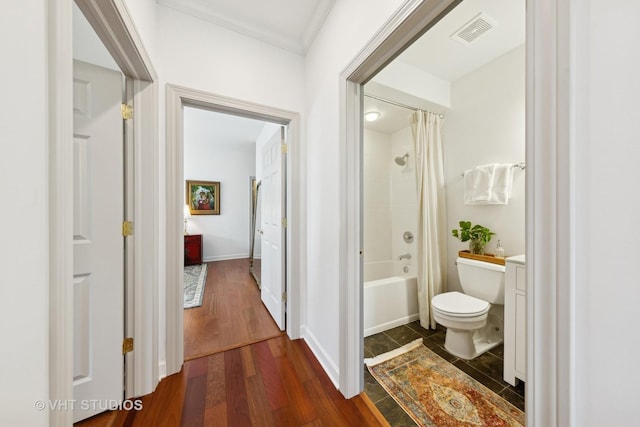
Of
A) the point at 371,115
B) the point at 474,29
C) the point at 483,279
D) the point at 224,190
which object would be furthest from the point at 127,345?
the point at 224,190

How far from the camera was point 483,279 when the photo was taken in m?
1.82

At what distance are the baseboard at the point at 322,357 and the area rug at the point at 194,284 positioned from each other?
1.62 meters

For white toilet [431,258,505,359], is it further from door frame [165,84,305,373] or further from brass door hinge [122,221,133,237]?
brass door hinge [122,221,133,237]

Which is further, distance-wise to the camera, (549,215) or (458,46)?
(458,46)

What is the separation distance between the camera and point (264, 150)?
9.05 ft

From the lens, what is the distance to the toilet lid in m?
1.65

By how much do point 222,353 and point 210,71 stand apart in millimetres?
2249

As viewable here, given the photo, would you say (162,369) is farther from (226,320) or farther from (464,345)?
(464,345)

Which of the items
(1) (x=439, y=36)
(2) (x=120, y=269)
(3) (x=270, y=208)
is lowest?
(2) (x=120, y=269)

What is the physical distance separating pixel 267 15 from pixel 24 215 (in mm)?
1975

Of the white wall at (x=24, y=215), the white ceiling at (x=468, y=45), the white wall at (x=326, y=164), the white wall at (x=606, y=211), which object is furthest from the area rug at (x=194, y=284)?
the white ceiling at (x=468, y=45)

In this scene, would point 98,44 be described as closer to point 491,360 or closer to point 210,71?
point 210,71

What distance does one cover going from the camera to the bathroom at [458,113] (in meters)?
1.78

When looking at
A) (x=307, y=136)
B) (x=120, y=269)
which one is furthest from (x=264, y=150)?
(x=120, y=269)
